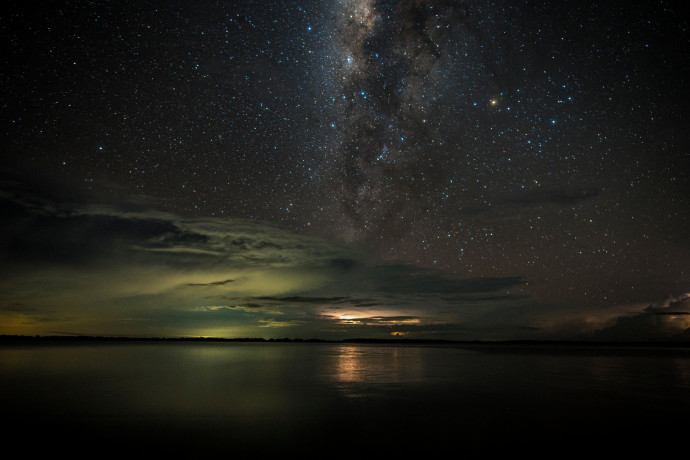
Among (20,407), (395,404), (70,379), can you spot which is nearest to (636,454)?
(395,404)

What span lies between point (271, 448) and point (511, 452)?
5.25 m

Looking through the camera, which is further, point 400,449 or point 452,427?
point 452,427

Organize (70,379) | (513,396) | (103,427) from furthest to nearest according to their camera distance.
Result: (70,379)
(513,396)
(103,427)

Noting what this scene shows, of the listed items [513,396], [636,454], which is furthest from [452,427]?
[513,396]

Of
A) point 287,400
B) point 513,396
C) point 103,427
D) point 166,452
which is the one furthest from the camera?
point 513,396

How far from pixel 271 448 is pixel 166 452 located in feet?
7.20

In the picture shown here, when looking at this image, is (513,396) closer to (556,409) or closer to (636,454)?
(556,409)

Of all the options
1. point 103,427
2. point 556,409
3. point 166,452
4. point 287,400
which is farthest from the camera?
point 287,400

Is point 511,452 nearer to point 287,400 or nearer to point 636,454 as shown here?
point 636,454

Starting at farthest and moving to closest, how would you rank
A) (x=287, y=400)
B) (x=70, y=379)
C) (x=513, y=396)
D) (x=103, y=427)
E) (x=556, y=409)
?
1. (x=70, y=379)
2. (x=513, y=396)
3. (x=287, y=400)
4. (x=556, y=409)
5. (x=103, y=427)

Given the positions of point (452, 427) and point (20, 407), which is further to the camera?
point (20, 407)

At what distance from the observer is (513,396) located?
15.7m

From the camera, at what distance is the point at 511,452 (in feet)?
27.9

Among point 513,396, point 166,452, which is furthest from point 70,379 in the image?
point 513,396
